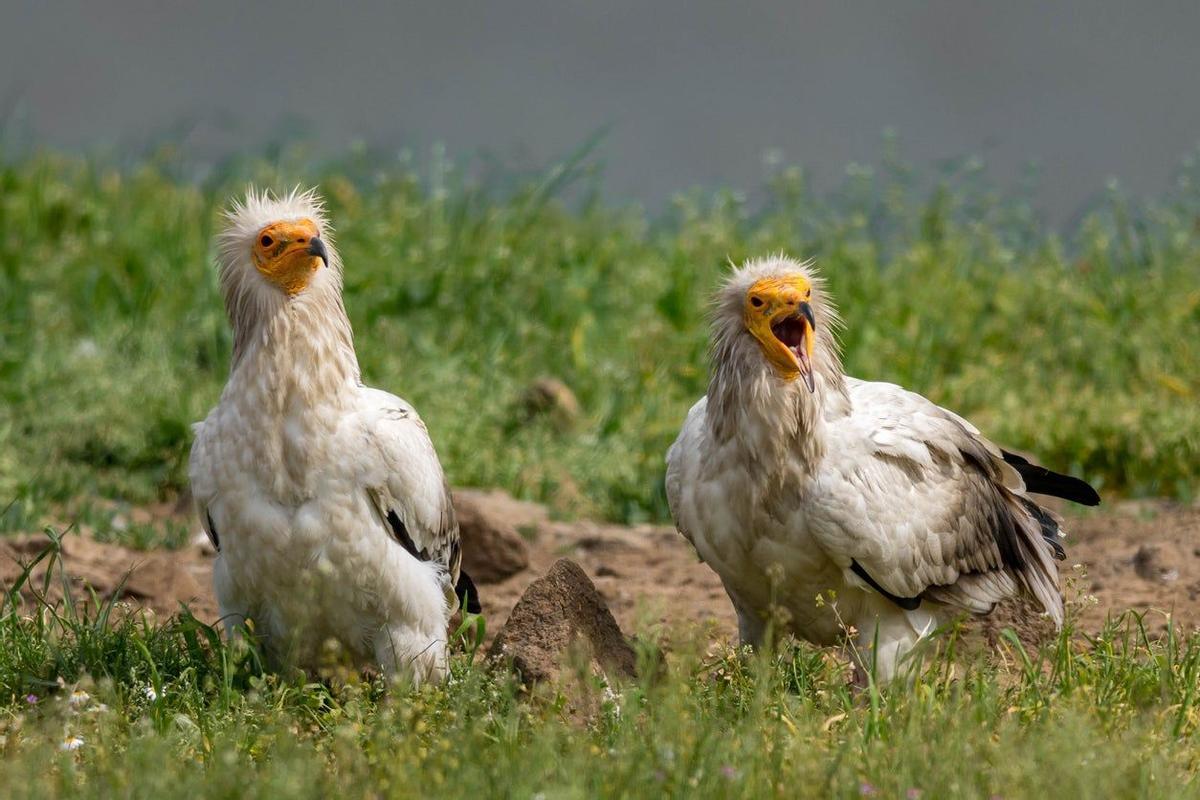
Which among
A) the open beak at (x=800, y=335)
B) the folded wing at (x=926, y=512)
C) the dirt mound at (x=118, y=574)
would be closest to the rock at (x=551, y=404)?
the dirt mound at (x=118, y=574)

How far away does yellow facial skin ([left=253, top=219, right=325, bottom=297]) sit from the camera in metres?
4.68

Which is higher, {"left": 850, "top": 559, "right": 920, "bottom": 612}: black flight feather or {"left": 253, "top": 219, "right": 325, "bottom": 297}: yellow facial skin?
{"left": 253, "top": 219, "right": 325, "bottom": 297}: yellow facial skin

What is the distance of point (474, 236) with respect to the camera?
29.8 ft

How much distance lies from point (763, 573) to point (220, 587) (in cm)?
146

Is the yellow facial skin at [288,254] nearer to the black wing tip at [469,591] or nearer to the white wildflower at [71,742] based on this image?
the black wing tip at [469,591]

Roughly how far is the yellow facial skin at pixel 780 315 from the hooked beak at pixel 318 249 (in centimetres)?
113

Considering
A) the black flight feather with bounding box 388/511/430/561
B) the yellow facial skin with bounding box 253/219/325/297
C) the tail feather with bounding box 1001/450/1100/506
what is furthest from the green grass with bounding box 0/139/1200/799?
the yellow facial skin with bounding box 253/219/325/297

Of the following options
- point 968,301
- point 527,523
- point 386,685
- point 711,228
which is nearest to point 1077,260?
point 968,301

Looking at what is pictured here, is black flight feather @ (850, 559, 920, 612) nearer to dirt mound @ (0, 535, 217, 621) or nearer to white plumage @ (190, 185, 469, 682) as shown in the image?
white plumage @ (190, 185, 469, 682)

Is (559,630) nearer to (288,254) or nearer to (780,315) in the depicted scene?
(780,315)

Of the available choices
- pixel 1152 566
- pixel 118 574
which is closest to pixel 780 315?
pixel 1152 566

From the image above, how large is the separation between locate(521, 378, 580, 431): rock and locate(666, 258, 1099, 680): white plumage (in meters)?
2.69

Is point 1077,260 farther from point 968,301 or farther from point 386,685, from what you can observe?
point 386,685

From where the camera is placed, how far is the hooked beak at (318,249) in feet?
15.2
